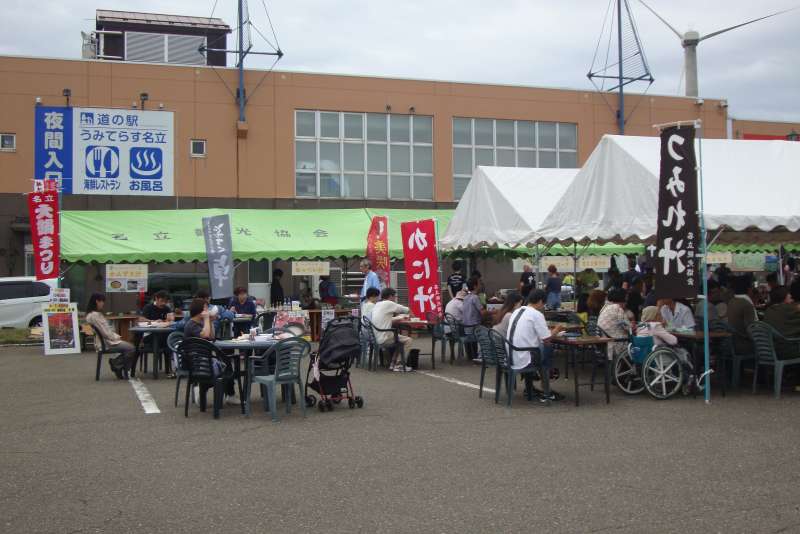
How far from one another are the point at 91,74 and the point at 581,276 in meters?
16.8

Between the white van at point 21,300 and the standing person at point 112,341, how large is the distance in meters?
8.79

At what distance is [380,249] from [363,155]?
11351 millimetres

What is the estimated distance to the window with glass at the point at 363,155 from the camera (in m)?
27.3

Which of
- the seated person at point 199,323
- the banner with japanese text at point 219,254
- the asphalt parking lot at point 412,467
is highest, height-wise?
the banner with japanese text at point 219,254

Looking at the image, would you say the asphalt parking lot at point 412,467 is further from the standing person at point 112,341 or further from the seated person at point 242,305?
the seated person at point 242,305

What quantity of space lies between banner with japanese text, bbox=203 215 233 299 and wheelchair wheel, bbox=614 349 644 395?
8943mm

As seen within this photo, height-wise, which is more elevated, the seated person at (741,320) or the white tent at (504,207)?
the white tent at (504,207)

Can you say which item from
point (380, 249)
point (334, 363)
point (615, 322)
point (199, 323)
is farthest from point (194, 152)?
point (615, 322)

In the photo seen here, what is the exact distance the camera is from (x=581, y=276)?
19938 mm

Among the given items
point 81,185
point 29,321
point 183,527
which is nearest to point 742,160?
point 183,527

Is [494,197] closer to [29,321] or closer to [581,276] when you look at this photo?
[581,276]

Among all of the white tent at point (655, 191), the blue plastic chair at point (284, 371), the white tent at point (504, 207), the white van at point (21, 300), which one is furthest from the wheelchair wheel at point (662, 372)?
the white van at point (21, 300)

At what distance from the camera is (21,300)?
20.2 metres

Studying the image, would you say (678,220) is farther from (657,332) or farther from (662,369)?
(662,369)
